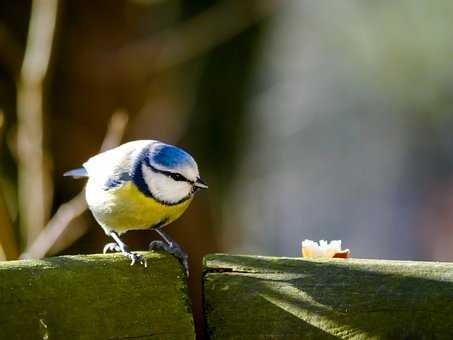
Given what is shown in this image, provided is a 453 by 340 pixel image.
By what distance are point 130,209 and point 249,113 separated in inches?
91.3

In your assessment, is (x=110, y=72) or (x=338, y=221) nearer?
(x=110, y=72)

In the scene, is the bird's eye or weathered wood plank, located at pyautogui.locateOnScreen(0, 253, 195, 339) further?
the bird's eye

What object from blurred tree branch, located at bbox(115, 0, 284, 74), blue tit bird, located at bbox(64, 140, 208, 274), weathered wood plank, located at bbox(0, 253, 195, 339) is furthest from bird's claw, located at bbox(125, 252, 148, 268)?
blurred tree branch, located at bbox(115, 0, 284, 74)

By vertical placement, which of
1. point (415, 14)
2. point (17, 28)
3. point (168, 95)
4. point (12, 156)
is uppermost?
point (415, 14)

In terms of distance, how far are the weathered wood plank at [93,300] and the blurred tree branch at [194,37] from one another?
2251 mm

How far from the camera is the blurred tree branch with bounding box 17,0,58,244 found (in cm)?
290

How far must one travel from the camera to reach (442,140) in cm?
672

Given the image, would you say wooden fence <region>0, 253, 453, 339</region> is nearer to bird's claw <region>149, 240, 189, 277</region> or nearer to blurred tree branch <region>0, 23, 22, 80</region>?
bird's claw <region>149, 240, 189, 277</region>

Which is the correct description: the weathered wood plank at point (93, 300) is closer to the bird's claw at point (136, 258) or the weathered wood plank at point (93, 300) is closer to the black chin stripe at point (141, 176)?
the bird's claw at point (136, 258)

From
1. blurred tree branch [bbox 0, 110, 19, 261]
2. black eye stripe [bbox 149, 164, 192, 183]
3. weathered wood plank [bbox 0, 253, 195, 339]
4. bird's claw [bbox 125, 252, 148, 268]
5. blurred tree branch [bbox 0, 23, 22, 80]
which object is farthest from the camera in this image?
blurred tree branch [bbox 0, 23, 22, 80]

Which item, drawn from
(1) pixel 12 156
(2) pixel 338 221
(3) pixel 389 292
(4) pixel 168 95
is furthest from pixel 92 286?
(2) pixel 338 221

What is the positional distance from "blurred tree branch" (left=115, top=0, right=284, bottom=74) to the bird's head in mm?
1487

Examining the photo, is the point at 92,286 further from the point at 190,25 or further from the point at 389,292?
the point at 190,25

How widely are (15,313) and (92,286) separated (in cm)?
13
